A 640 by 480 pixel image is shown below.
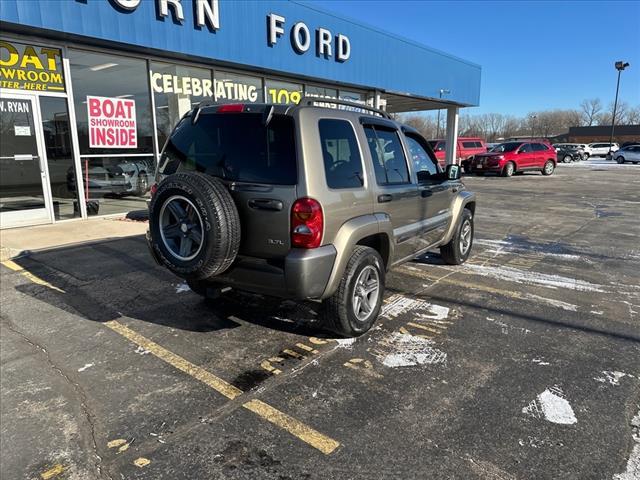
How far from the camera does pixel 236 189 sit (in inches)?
134

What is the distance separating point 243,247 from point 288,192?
0.59 meters

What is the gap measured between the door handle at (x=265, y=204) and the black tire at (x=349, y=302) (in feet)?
2.67

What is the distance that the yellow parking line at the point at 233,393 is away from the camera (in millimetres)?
2576

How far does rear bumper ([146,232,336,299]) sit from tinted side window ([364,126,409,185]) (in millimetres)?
1144

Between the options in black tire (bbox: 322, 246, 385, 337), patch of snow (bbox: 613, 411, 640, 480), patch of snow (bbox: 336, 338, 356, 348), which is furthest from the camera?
patch of snow (bbox: 336, 338, 356, 348)

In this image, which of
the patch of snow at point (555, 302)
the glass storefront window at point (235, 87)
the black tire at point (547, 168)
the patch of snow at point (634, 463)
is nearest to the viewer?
the patch of snow at point (634, 463)

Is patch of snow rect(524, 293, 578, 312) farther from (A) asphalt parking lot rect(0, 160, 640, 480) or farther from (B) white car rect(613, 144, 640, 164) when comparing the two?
(B) white car rect(613, 144, 640, 164)

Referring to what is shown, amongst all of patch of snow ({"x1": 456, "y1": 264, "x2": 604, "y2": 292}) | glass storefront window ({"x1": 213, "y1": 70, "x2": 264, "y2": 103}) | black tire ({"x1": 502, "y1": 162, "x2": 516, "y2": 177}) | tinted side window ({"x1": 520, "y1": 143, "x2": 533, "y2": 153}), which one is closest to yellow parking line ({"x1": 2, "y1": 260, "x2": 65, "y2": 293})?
patch of snow ({"x1": 456, "y1": 264, "x2": 604, "y2": 292})

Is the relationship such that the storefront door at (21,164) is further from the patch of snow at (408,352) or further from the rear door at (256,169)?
the patch of snow at (408,352)

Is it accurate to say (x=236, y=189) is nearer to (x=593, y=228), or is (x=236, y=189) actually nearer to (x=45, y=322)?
(x=45, y=322)

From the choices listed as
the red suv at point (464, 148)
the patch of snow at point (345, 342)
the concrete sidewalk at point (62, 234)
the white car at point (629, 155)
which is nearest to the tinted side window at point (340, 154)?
the patch of snow at point (345, 342)

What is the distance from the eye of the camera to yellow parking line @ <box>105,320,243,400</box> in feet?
10.2

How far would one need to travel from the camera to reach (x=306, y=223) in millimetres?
3227

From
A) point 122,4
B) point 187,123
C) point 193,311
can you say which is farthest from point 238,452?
point 122,4
